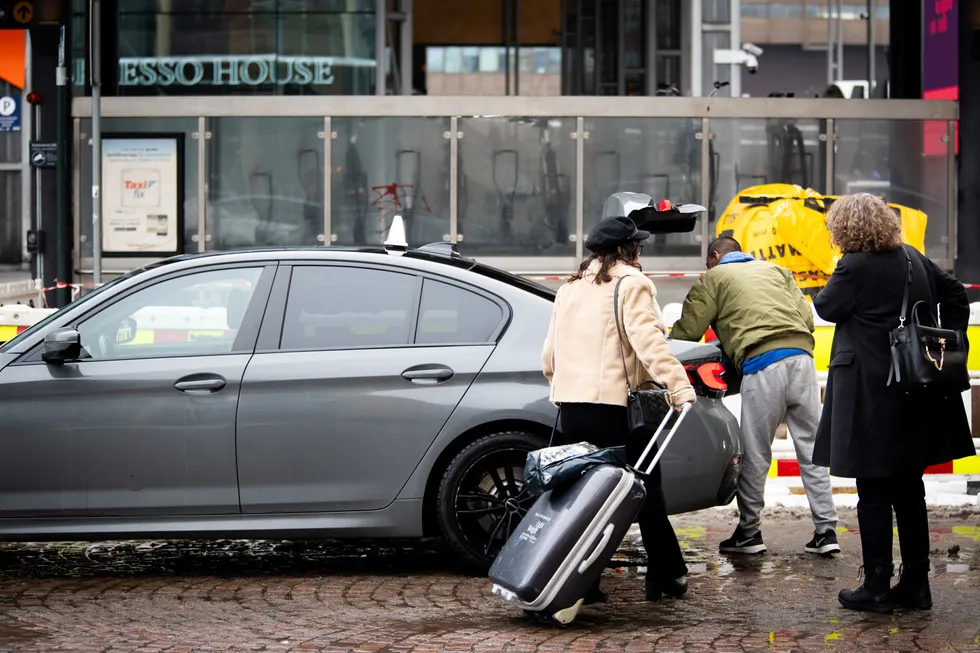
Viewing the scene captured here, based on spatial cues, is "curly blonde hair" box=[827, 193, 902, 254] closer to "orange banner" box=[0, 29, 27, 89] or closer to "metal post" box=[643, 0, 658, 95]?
"orange banner" box=[0, 29, 27, 89]

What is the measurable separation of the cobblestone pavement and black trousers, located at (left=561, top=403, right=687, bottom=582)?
179mm

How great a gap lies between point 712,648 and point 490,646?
32.7 inches

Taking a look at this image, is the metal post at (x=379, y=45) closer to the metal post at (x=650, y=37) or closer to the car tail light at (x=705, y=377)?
the metal post at (x=650, y=37)

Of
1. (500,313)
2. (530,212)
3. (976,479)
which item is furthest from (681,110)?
(500,313)

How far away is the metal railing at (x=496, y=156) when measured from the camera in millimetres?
15562

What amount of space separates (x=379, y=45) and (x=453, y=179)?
3251 mm

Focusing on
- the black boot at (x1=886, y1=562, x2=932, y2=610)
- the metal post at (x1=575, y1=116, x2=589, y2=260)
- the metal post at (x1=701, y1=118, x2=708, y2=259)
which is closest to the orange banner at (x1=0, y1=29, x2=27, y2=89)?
the metal post at (x1=575, y1=116, x2=589, y2=260)

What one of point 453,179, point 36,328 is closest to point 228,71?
point 453,179

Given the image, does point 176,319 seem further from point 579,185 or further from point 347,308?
point 579,185

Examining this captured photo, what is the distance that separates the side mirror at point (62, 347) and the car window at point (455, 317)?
1.54 m

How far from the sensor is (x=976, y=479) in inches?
340

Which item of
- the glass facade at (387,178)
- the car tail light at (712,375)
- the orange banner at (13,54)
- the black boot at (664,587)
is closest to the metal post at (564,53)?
the glass facade at (387,178)

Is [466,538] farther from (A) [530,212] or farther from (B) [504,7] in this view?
(B) [504,7]

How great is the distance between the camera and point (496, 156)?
1571 centimetres
